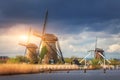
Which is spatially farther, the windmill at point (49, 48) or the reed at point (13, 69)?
the windmill at point (49, 48)

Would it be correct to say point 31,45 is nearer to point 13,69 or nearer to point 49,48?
point 49,48

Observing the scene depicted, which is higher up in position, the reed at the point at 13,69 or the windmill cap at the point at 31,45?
the windmill cap at the point at 31,45

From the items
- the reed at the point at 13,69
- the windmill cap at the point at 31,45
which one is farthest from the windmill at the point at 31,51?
the reed at the point at 13,69

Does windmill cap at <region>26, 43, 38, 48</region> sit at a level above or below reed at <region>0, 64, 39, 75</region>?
above

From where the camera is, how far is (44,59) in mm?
161875

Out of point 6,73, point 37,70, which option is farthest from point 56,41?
point 6,73

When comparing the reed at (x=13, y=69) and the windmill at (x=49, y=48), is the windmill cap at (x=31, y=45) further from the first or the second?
the reed at (x=13, y=69)

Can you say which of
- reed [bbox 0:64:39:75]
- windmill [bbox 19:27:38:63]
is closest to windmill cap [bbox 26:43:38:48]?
windmill [bbox 19:27:38:63]

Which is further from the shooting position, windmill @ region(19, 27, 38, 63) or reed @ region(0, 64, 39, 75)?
windmill @ region(19, 27, 38, 63)

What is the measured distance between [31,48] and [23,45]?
4783 mm

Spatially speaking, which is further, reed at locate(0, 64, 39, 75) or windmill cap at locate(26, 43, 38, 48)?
windmill cap at locate(26, 43, 38, 48)

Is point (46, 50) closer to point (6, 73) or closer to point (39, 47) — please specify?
point (39, 47)

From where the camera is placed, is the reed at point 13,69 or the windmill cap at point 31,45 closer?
the reed at point 13,69

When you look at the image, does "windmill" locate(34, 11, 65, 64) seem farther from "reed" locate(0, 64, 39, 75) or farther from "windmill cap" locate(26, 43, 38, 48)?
"reed" locate(0, 64, 39, 75)
